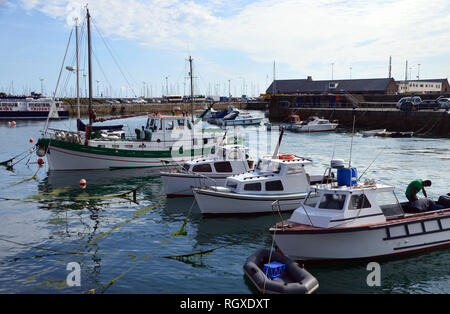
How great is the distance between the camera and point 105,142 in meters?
34.1

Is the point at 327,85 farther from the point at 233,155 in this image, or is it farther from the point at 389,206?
the point at 389,206

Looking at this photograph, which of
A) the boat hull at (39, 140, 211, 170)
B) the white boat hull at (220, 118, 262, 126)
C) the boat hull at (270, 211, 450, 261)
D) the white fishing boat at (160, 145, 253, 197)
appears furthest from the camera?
the white boat hull at (220, 118, 262, 126)

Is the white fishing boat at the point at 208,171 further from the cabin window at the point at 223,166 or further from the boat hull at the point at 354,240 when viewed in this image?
the boat hull at the point at 354,240

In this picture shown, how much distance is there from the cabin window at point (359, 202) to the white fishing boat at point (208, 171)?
9.83m

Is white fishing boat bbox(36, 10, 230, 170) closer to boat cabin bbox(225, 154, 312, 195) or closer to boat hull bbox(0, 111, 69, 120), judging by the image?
boat cabin bbox(225, 154, 312, 195)

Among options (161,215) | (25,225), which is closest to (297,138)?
(161,215)

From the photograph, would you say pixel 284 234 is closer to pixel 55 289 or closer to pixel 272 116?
pixel 55 289

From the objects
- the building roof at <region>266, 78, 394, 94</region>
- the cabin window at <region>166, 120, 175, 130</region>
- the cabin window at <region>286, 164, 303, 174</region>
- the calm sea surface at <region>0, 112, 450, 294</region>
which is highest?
the building roof at <region>266, 78, 394, 94</region>

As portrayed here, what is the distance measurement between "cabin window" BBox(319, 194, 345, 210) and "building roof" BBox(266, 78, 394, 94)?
92518 millimetres

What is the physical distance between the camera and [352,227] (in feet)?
44.6

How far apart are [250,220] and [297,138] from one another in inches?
1646

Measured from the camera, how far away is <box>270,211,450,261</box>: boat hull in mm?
13695

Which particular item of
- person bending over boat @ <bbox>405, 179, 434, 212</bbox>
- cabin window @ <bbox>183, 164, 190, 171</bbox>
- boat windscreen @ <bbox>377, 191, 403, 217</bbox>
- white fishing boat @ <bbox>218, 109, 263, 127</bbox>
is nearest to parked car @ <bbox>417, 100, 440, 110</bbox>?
white fishing boat @ <bbox>218, 109, 263, 127</bbox>

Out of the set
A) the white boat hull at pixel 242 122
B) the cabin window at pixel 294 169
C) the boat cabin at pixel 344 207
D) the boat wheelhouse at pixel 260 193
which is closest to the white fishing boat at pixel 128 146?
the boat wheelhouse at pixel 260 193
